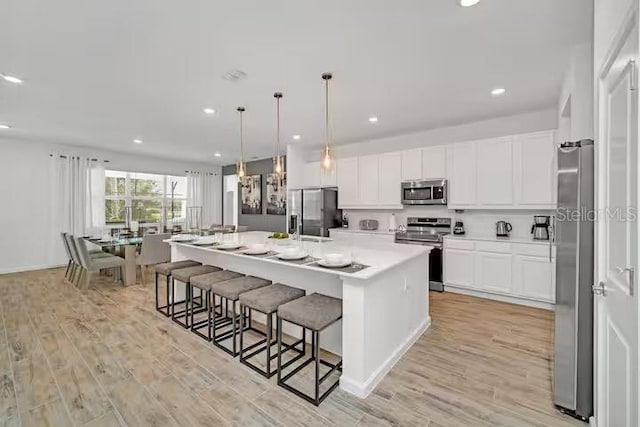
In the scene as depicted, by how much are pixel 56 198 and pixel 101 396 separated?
584 cm

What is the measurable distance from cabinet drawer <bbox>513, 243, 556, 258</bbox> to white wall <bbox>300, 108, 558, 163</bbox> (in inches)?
65.0

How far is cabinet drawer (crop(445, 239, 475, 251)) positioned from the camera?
13.5 ft

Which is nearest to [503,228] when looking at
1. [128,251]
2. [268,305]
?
[268,305]

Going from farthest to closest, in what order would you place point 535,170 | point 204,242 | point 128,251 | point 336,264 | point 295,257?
point 128,251 < point 535,170 < point 204,242 < point 295,257 < point 336,264

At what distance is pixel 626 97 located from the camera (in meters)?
1.17

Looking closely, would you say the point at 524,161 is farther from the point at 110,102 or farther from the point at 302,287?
the point at 110,102

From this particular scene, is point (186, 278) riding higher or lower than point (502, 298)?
higher

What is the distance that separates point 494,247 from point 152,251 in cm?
535

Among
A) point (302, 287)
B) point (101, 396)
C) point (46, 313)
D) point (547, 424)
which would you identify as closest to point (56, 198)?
point (46, 313)

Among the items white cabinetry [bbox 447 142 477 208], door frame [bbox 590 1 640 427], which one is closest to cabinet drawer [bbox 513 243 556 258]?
white cabinetry [bbox 447 142 477 208]

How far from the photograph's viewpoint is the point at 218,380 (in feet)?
7.12

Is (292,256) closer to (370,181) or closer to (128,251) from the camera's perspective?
(370,181)

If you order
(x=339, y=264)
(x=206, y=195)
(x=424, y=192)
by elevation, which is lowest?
(x=339, y=264)

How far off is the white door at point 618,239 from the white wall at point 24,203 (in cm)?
827
